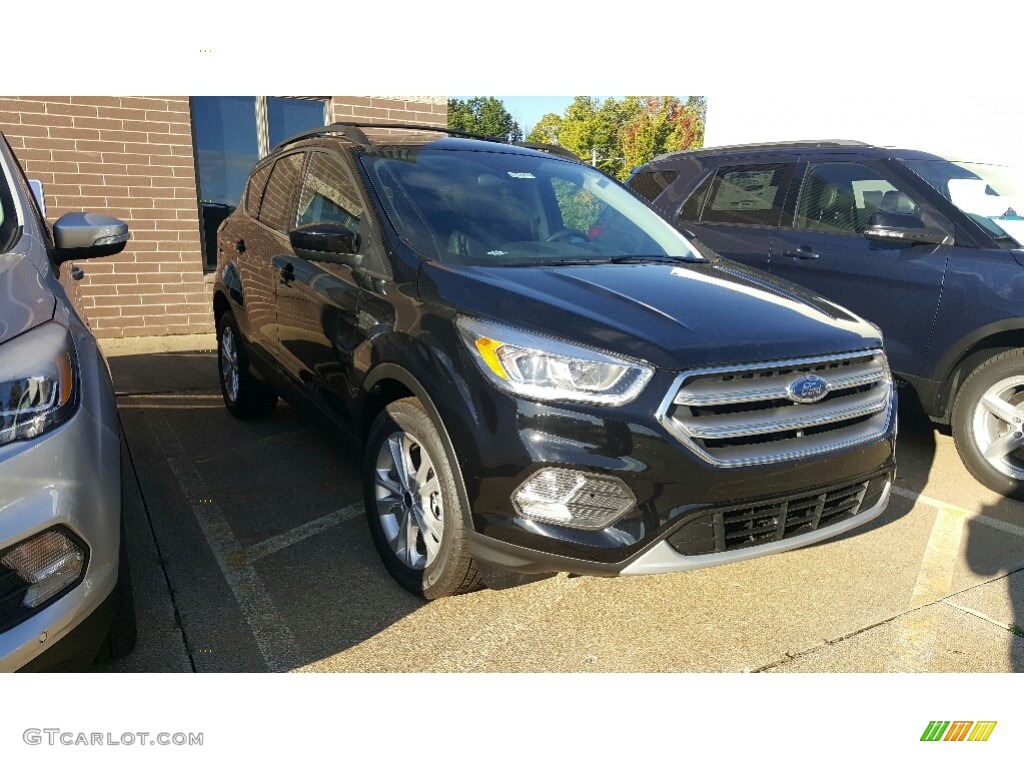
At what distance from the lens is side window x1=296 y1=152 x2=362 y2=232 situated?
3270 mm

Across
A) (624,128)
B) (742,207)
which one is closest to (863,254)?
(742,207)

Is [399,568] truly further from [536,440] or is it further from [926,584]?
[926,584]

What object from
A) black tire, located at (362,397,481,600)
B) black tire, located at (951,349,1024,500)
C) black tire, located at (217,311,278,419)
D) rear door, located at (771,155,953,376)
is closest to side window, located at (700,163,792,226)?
rear door, located at (771,155,953,376)

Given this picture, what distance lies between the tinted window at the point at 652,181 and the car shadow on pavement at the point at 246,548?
325 centimetres

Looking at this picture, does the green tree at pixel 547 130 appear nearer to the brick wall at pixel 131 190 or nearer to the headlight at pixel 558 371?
the headlight at pixel 558 371

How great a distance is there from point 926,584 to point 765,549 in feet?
3.78

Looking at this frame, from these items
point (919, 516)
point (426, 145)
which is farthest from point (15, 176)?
point (919, 516)

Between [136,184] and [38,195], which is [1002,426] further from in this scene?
[136,184]

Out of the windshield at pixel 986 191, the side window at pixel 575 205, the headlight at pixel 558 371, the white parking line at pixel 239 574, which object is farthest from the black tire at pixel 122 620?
the windshield at pixel 986 191

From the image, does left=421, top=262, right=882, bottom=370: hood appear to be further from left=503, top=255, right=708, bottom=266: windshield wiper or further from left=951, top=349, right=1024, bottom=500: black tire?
left=951, top=349, right=1024, bottom=500: black tire

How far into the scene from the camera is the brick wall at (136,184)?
6879 millimetres

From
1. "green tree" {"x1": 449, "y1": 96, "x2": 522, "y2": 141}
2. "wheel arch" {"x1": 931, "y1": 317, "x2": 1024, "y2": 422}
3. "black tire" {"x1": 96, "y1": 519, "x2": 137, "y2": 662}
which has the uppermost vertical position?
"green tree" {"x1": 449, "y1": 96, "x2": 522, "y2": 141}

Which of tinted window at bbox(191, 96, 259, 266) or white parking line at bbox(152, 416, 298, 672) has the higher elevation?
tinted window at bbox(191, 96, 259, 266)

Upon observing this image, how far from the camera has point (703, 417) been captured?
2305 mm
